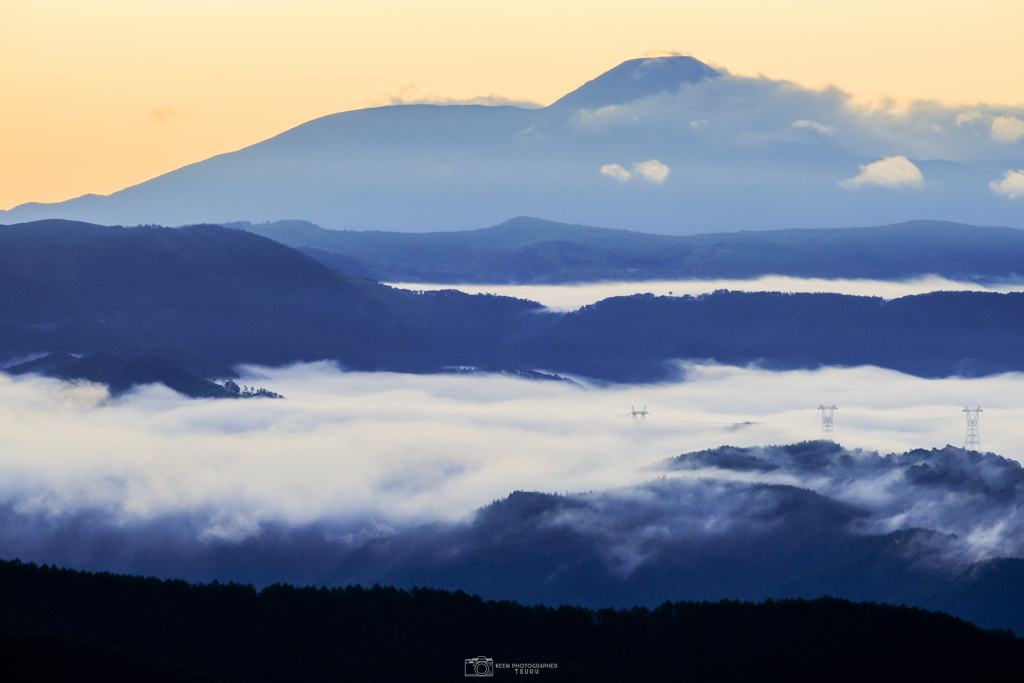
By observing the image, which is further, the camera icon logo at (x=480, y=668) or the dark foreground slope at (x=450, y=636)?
the camera icon logo at (x=480, y=668)

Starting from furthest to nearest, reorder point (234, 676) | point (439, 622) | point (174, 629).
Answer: point (439, 622), point (174, 629), point (234, 676)

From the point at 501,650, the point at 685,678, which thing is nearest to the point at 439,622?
the point at 501,650

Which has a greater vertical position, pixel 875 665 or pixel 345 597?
pixel 345 597

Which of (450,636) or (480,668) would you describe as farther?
(450,636)

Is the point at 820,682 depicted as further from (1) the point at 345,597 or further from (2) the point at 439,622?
(1) the point at 345,597
